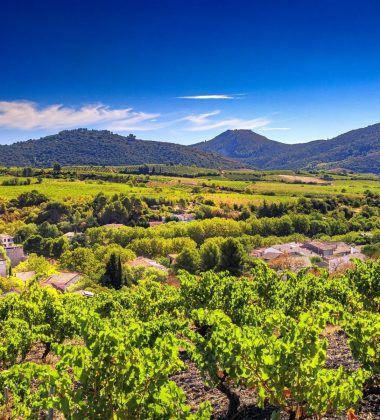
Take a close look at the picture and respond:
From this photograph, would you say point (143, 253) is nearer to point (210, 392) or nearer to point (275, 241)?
point (275, 241)

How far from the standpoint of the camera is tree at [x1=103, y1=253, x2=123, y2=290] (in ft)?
167

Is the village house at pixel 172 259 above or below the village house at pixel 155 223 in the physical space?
below

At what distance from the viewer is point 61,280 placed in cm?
5103

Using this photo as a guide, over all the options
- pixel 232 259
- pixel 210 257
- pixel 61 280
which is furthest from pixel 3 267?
pixel 232 259

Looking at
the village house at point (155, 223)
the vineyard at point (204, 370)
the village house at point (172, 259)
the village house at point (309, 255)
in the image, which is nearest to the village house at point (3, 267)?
the village house at point (172, 259)

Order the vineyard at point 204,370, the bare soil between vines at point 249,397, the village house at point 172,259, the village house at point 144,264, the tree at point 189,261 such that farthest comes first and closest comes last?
1. the village house at point 172,259
2. the tree at point 189,261
3. the village house at point 144,264
4. the bare soil between vines at point 249,397
5. the vineyard at point 204,370

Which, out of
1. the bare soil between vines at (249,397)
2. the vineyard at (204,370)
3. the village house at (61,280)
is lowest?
the village house at (61,280)

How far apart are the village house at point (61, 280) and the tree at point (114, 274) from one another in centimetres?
381

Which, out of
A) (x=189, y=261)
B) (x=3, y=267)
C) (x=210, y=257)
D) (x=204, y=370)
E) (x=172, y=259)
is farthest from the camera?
(x=172, y=259)

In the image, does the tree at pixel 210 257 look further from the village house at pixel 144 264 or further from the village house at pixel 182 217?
the village house at pixel 182 217

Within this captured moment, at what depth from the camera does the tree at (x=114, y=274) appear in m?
51.0

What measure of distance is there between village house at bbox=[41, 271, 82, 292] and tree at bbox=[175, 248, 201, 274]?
48.0 feet

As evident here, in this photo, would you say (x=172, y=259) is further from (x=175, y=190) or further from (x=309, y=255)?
(x=175, y=190)

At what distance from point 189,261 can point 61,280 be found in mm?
19269
